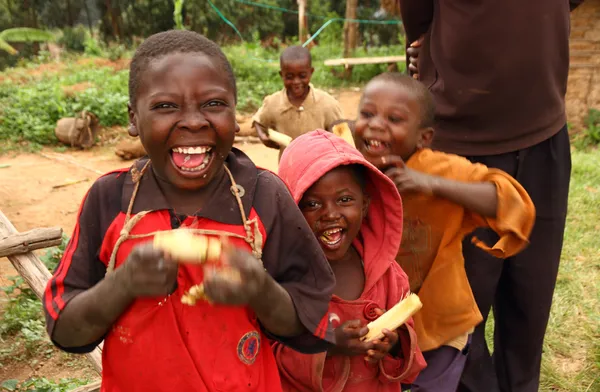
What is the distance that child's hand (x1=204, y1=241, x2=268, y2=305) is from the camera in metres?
1.04

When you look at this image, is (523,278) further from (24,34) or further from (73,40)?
(73,40)

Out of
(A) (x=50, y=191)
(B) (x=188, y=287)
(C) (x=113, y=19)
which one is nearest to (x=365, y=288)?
(B) (x=188, y=287)

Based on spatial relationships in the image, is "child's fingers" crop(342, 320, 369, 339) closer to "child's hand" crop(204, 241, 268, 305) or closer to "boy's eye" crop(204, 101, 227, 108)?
"child's hand" crop(204, 241, 268, 305)

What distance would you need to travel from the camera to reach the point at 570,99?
26.5 ft

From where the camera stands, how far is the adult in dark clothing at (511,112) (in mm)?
2012

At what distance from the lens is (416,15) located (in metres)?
2.26

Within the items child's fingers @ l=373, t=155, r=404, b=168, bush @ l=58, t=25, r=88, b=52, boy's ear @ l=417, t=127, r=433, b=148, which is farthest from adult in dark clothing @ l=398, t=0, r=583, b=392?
bush @ l=58, t=25, r=88, b=52

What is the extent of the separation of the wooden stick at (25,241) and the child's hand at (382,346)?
1.73m

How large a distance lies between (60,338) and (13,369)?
7.52 feet

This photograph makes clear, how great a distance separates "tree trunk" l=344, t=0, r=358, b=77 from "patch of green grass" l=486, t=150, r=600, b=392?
31.6 feet

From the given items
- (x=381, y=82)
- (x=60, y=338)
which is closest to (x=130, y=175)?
(x=60, y=338)

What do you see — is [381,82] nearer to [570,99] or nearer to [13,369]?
[13,369]

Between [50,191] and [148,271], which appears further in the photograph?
[50,191]

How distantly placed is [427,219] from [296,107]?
2.68 meters
